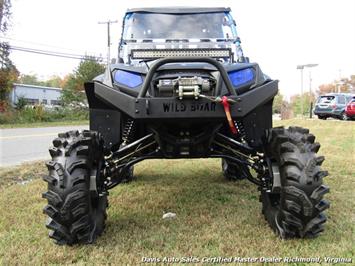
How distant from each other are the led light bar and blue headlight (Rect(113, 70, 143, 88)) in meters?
0.81

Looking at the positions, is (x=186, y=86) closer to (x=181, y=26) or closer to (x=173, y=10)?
(x=181, y=26)

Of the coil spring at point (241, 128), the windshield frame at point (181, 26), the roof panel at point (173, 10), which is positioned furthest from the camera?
the roof panel at point (173, 10)

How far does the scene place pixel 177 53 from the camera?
15.5ft

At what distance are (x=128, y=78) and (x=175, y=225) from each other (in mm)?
1584

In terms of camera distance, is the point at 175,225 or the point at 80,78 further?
the point at 80,78

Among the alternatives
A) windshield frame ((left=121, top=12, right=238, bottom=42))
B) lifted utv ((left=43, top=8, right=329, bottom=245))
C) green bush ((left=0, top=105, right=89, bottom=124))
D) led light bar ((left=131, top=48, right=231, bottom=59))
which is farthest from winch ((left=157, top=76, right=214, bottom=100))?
green bush ((left=0, top=105, right=89, bottom=124))

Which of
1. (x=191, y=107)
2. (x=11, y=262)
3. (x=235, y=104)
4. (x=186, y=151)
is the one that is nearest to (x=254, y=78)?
(x=235, y=104)

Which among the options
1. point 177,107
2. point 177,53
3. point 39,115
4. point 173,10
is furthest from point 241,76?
point 39,115

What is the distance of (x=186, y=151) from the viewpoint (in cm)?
438

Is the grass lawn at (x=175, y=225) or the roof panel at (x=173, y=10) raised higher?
the roof panel at (x=173, y=10)

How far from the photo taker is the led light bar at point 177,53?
4.67m

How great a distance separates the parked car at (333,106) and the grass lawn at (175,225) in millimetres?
18817

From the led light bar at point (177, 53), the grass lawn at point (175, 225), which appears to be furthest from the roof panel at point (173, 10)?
the grass lawn at point (175, 225)

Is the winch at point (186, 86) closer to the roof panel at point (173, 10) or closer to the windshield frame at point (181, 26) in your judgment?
the windshield frame at point (181, 26)
